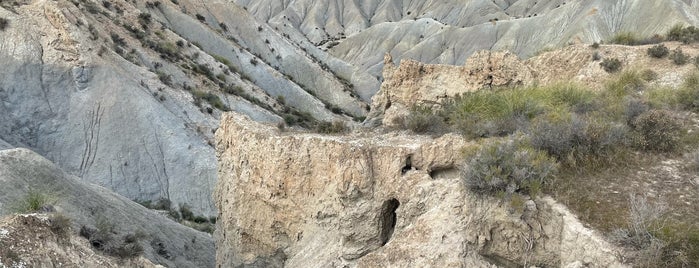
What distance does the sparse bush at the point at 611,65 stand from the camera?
11.5 meters

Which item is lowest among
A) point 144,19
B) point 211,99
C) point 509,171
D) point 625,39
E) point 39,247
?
point 211,99

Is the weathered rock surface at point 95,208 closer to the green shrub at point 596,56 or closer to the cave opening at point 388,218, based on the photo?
the cave opening at point 388,218

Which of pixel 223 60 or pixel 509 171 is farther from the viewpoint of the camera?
pixel 223 60

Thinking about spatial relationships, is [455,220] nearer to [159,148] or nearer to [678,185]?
[678,185]

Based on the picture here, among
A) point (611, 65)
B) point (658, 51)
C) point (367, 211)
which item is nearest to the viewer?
point (367, 211)

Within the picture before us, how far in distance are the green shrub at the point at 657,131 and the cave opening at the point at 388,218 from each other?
3886mm

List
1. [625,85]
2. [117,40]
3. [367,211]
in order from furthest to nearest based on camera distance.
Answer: [117,40] → [625,85] → [367,211]

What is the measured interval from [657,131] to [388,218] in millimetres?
4349

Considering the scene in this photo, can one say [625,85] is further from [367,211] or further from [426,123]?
[367,211]

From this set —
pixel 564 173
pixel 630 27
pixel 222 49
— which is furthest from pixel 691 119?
pixel 630 27

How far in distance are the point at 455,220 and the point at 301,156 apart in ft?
12.5

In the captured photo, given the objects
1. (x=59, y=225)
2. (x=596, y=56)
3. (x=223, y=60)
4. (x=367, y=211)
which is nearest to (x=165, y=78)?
(x=223, y=60)

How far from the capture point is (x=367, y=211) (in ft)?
28.2

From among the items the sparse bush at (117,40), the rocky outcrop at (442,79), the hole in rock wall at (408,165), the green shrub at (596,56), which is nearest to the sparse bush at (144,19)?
the sparse bush at (117,40)
